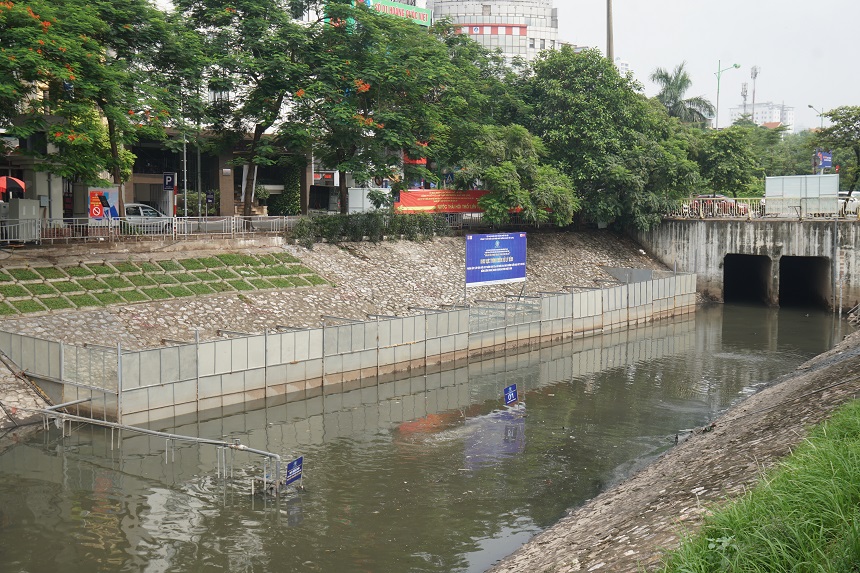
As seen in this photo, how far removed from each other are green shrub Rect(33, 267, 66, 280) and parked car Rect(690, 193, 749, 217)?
48.5 metres

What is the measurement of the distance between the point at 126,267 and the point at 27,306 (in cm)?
615

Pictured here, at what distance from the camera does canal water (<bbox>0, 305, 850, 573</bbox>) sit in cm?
2030

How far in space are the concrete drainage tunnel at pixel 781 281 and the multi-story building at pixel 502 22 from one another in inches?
2670

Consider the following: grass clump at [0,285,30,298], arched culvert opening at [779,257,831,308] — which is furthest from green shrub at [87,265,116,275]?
arched culvert opening at [779,257,831,308]

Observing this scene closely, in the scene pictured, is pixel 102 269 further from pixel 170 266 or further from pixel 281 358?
pixel 281 358

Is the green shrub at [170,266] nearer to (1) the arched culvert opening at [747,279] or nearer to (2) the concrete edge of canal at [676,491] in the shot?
(2) the concrete edge of canal at [676,491]

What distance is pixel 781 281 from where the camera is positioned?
70562 millimetres

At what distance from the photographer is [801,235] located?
61.5 meters

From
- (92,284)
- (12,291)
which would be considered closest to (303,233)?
(92,284)

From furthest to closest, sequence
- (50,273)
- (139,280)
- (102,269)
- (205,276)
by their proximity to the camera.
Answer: (205,276)
(139,280)
(102,269)
(50,273)

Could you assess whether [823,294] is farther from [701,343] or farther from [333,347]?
[333,347]

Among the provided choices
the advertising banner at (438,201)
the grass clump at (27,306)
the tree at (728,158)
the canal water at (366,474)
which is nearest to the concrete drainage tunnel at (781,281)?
the tree at (728,158)

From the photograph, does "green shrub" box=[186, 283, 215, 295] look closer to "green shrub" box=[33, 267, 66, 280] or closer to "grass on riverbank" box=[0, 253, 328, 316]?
"grass on riverbank" box=[0, 253, 328, 316]

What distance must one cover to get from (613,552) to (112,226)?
1276 inches
